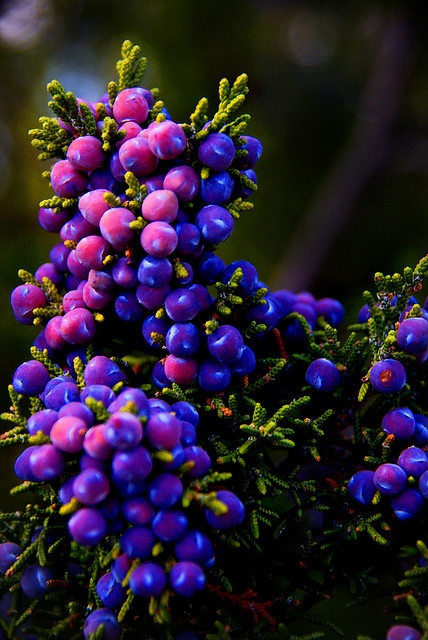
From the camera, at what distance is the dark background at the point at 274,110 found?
189 centimetres

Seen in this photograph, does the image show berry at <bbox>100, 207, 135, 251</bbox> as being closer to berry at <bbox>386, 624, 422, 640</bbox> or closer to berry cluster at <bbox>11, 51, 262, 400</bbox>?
berry cluster at <bbox>11, 51, 262, 400</bbox>

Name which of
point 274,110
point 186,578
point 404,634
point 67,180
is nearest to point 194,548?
point 186,578

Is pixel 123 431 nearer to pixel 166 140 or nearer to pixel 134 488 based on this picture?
pixel 134 488

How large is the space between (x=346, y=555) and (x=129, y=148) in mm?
608

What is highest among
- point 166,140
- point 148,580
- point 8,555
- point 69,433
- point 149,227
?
point 166,140

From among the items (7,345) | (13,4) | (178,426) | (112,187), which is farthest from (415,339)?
(13,4)

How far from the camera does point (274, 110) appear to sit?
220 cm

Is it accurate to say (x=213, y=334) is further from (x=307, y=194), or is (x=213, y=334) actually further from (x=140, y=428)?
(x=307, y=194)

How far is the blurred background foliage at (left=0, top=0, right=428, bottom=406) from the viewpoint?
1895 millimetres

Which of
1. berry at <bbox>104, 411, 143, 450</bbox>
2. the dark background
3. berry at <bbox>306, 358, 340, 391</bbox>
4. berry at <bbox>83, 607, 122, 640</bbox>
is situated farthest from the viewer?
the dark background

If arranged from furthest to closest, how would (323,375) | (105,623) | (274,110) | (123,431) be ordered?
(274,110) → (323,375) → (105,623) → (123,431)

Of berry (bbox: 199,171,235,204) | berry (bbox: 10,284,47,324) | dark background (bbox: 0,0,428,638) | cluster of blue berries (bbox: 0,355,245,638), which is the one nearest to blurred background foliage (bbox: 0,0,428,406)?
dark background (bbox: 0,0,428,638)

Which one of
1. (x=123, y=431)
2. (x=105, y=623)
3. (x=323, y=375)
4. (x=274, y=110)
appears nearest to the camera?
(x=123, y=431)

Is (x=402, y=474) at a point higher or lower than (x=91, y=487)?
higher
